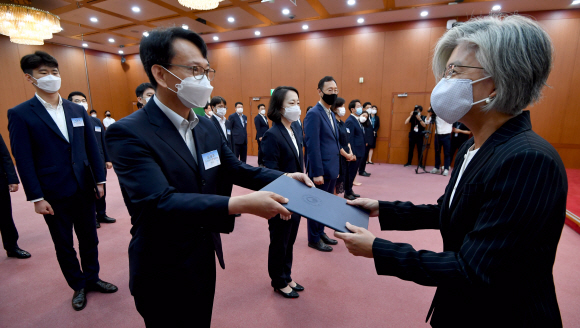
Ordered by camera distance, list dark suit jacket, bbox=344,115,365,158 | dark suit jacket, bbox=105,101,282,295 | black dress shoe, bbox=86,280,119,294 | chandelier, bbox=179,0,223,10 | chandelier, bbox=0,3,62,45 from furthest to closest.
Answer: dark suit jacket, bbox=344,115,365,158
chandelier, bbox=0,3,62,45
chandelier, bbox=179,0,223,10
black dress shoe, bbox=86,280,119,294
dark suit jacket, bbox=105,101,282,295

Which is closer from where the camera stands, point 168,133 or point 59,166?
point 168,133

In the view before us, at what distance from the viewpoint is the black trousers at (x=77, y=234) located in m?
2.13

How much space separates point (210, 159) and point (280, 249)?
119 cm

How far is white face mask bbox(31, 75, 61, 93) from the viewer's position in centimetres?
209

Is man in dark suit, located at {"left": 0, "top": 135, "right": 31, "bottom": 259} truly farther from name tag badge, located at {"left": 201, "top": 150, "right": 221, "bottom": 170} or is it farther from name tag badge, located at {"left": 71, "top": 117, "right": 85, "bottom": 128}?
name tag badge, located at {"left": 201, "top": 150, "right": 221, "bottom": 170}

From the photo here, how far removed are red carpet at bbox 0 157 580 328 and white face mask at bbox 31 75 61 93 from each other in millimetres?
1752

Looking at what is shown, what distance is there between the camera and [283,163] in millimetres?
2414

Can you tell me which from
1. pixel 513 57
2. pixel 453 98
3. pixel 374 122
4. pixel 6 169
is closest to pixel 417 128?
pixel 374 122

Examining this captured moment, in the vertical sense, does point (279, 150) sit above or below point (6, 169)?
above

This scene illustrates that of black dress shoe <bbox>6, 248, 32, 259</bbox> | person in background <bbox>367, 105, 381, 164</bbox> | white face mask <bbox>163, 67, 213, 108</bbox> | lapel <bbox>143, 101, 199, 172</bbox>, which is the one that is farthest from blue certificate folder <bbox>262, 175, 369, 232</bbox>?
person in background <bbox>367, 105, 381, 164</bbox>

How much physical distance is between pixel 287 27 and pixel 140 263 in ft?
27.9

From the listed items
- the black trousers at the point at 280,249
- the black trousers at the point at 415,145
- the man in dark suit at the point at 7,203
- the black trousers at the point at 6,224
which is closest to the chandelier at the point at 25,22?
the man in dark suit at the point at 7,203

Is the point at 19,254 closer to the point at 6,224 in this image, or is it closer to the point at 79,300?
the point at 6,224

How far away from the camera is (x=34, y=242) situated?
129 inches
